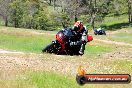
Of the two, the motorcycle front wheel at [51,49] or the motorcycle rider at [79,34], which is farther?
the motorcycle front wheel at [51,49]

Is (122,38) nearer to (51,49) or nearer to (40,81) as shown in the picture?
(51,49)

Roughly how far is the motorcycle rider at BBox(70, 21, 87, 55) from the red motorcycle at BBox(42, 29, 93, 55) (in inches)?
5.7

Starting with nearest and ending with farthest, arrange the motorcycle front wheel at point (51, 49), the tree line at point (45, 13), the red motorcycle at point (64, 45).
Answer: the red motorcycle at point (64, 45)
the motorcycle front wheel at point (51, 49)
the tree line at point (45, 13)

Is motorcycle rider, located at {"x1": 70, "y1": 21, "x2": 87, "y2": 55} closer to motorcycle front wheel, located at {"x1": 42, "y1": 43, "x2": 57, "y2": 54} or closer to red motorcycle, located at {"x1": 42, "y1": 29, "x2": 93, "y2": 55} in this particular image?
red motorcycle, located at {"x1": 42, "y1": 29, "x2": 93, "y2": 55}

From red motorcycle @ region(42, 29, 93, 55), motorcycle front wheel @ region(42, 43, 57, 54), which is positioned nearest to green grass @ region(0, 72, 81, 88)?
red motorcycle @ region(42, 29, 93, 55)

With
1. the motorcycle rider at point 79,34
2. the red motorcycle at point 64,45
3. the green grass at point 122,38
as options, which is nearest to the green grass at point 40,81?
the motorcycle rider at point 79,34

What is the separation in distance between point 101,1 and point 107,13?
317 inches

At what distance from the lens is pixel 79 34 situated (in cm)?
1856

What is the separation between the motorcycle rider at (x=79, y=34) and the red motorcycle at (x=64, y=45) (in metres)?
0.14

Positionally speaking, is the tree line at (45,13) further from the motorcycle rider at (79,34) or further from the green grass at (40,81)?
the green grass at (40,81)

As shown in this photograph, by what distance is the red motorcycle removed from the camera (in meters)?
18.6

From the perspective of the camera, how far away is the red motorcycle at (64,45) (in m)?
18.6

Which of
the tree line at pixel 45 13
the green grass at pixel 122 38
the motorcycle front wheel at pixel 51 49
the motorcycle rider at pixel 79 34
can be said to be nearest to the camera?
the motorcycle rider at pixel 79 34

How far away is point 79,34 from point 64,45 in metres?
1.35
